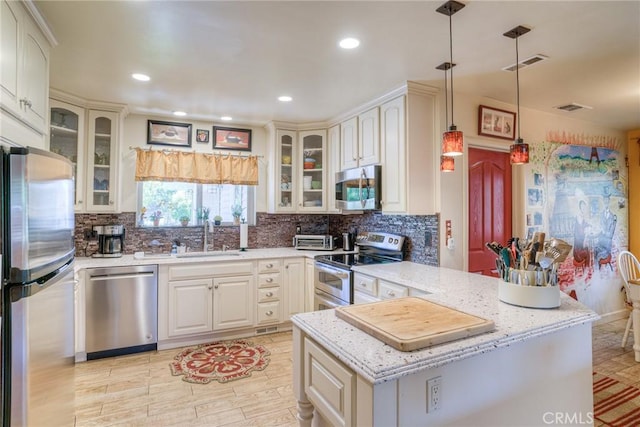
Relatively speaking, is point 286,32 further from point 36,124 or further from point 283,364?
point 283,364

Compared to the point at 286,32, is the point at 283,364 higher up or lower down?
lower down

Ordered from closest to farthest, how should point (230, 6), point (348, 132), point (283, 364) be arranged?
1. point (230, 6)
2. point (283, 364)
3. point (348, 132)

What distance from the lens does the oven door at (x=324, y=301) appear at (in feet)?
10.4

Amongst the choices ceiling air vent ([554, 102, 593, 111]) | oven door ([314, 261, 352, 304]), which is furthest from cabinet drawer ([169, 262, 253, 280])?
ceiling air vent ([554, 102, 593, 111])

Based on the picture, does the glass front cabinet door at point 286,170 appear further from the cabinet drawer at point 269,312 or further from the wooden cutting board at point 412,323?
the wooden cutting board at point 412,323

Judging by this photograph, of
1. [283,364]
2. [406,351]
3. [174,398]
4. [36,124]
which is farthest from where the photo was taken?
[283,364]

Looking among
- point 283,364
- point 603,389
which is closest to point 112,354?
point 283,364

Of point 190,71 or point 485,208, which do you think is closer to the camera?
point 190,71

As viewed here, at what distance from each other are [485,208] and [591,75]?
1342mm

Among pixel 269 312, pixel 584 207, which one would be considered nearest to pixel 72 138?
pixel 269 312

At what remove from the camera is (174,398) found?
2.42m

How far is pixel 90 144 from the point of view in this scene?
330cm

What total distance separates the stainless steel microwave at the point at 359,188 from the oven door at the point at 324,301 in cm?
Answer: 92

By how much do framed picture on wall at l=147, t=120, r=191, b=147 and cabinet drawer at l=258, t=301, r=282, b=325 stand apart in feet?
6.80
